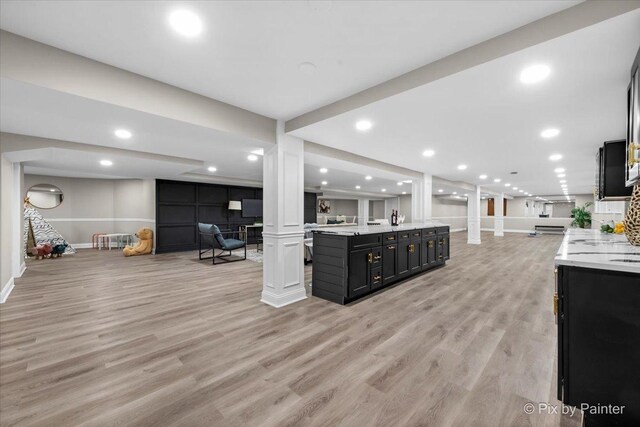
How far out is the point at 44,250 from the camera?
21.3ft

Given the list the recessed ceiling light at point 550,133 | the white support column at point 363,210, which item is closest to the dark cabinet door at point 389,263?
the recessed ceiling light at point 550,133

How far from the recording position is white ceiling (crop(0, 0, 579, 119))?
1.53 meters

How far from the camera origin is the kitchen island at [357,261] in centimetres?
342

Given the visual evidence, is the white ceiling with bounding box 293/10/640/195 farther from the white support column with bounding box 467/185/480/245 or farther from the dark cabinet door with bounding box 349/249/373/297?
the white support column with bounding box 467/185/480/245

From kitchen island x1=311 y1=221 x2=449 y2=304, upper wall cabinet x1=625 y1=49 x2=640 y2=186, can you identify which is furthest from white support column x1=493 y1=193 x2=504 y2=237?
upper wall cabinet x1=625 y1=49 x2=640 y2=186

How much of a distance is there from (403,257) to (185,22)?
13.1ft

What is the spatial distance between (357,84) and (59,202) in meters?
9.76

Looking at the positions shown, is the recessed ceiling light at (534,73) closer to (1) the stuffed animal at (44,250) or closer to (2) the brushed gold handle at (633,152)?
(2) the brushed gold handle at (633,152)

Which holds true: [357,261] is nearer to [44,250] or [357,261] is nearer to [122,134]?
[122,134]

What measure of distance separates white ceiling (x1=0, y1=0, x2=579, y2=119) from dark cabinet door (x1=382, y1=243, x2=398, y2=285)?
248 centimetres

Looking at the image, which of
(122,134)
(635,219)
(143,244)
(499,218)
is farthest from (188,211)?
(499,218)

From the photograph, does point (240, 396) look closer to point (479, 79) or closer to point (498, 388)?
point (498, 388)

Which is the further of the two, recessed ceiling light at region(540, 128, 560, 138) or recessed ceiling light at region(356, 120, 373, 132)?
recessed ceiling light at region(540, 128, 560, 138)

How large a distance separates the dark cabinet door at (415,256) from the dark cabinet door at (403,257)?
→ 8 centimetres
